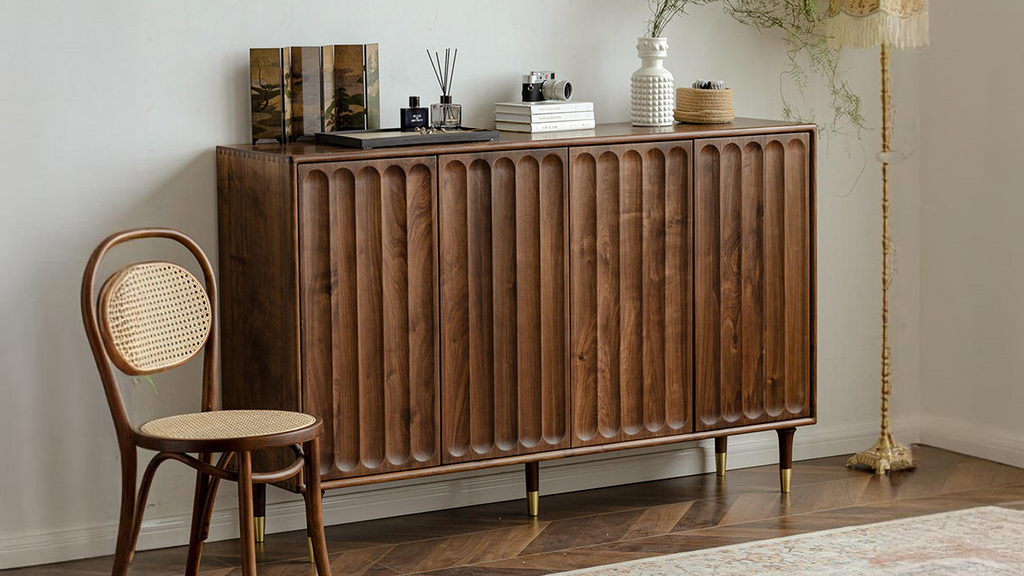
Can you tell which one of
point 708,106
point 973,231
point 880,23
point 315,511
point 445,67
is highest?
point 880,23

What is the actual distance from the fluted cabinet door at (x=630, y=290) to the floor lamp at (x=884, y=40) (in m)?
0.78

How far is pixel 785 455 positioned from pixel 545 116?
4.11 ft

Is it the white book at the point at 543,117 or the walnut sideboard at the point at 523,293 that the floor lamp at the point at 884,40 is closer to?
the walnut sideboard at the point at 523,293

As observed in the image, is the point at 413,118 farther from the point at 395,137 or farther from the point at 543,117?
the point at 543,117

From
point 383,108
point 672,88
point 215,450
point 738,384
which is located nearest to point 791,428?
point 738,384

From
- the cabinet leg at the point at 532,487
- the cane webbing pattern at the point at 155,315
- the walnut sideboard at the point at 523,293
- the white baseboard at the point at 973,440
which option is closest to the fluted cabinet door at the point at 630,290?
the walnut sideboard at the point at 523,293

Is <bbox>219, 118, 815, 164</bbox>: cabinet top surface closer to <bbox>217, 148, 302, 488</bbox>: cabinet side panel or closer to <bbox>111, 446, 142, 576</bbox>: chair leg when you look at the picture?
<bbox>217, 148, 302, 488</bbox>: cabinet side panel

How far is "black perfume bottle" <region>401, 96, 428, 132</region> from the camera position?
136 inches

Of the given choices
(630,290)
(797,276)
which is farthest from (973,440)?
(630,290)

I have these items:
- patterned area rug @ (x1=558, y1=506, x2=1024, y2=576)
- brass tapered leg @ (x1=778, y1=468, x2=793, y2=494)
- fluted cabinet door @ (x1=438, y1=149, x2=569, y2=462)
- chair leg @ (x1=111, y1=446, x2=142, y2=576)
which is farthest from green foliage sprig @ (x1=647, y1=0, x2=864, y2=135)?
chair leg @ (x1=111, y1=446, x2=142, y2=576)

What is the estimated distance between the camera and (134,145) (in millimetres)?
3389

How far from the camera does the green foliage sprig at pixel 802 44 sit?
4117 mm

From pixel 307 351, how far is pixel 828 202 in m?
1.98

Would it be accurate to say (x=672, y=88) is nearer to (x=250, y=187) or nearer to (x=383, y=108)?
(x=383, y=108)
